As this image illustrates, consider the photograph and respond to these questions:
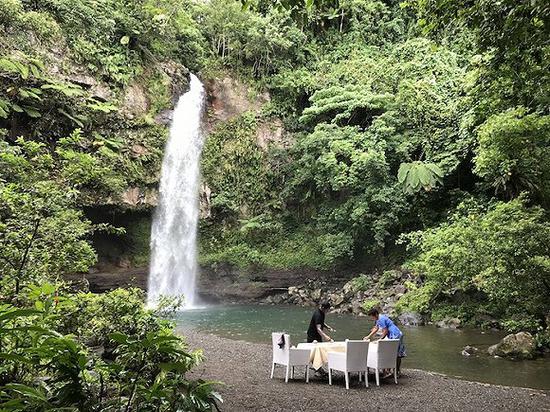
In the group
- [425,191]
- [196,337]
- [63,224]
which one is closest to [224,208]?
[425,191]

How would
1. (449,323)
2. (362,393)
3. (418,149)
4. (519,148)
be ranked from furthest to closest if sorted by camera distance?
(418,149)
(449,323)
(519,148)
(362,393)

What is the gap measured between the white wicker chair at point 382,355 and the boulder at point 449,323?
7.85 metres

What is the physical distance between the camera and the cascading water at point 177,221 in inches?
890

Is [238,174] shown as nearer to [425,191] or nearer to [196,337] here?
[425,191]

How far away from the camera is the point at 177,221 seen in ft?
75.5

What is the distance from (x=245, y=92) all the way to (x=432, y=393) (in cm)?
2328

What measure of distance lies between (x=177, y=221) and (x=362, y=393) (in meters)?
17.8

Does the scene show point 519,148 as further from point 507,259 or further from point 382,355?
point 382,355

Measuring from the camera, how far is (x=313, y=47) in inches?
1134

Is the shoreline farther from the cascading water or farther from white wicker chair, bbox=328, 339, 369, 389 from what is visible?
the cascading water

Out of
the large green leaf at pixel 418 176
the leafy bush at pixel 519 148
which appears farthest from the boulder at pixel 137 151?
the leafy bush at pixel 519 148

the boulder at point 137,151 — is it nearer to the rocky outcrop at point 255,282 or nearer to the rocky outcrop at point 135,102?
the rocky outcrop at point 135,102

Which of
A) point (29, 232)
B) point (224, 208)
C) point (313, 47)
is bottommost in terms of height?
point (29, 232)

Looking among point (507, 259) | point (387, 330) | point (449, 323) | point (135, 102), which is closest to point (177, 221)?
point (135, 102)
